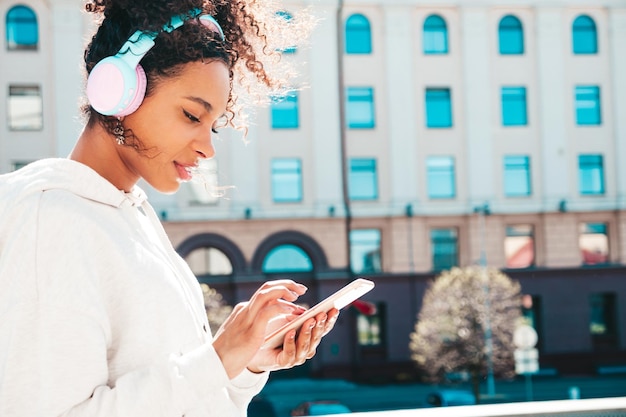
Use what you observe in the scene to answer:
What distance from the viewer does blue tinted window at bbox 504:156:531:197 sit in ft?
96.9

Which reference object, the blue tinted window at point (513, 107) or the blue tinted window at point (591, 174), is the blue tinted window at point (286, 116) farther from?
the blue tinted window at point (591, 174)

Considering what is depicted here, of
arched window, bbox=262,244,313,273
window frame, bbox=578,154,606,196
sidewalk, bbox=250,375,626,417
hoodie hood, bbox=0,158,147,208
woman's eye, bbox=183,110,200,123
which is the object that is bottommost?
sidewalk, bbox=250,375,626,417

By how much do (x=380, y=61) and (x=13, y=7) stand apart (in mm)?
11881

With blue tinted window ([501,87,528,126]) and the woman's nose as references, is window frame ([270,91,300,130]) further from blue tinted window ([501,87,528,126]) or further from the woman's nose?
the woman's nose

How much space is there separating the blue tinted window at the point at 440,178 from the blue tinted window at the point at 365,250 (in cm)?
246

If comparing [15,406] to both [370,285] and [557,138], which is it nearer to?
[370,285]

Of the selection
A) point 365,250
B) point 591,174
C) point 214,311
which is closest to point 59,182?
point 214,311

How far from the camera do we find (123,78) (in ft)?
4.67

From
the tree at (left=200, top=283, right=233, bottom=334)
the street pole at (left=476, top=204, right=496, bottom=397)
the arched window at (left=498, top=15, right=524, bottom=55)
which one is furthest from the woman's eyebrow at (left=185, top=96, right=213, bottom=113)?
the arched window at (left=498, top=15, right=524, bottom=55)

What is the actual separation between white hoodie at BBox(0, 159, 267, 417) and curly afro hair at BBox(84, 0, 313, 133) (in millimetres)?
198

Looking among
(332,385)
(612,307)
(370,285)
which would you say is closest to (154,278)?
(370,285)

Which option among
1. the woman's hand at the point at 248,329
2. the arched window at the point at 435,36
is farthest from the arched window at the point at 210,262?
the woman's hand at the point at 248,329

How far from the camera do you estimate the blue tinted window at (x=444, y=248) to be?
2916 cm

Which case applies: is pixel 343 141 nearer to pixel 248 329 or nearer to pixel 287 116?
pixel 287 116
